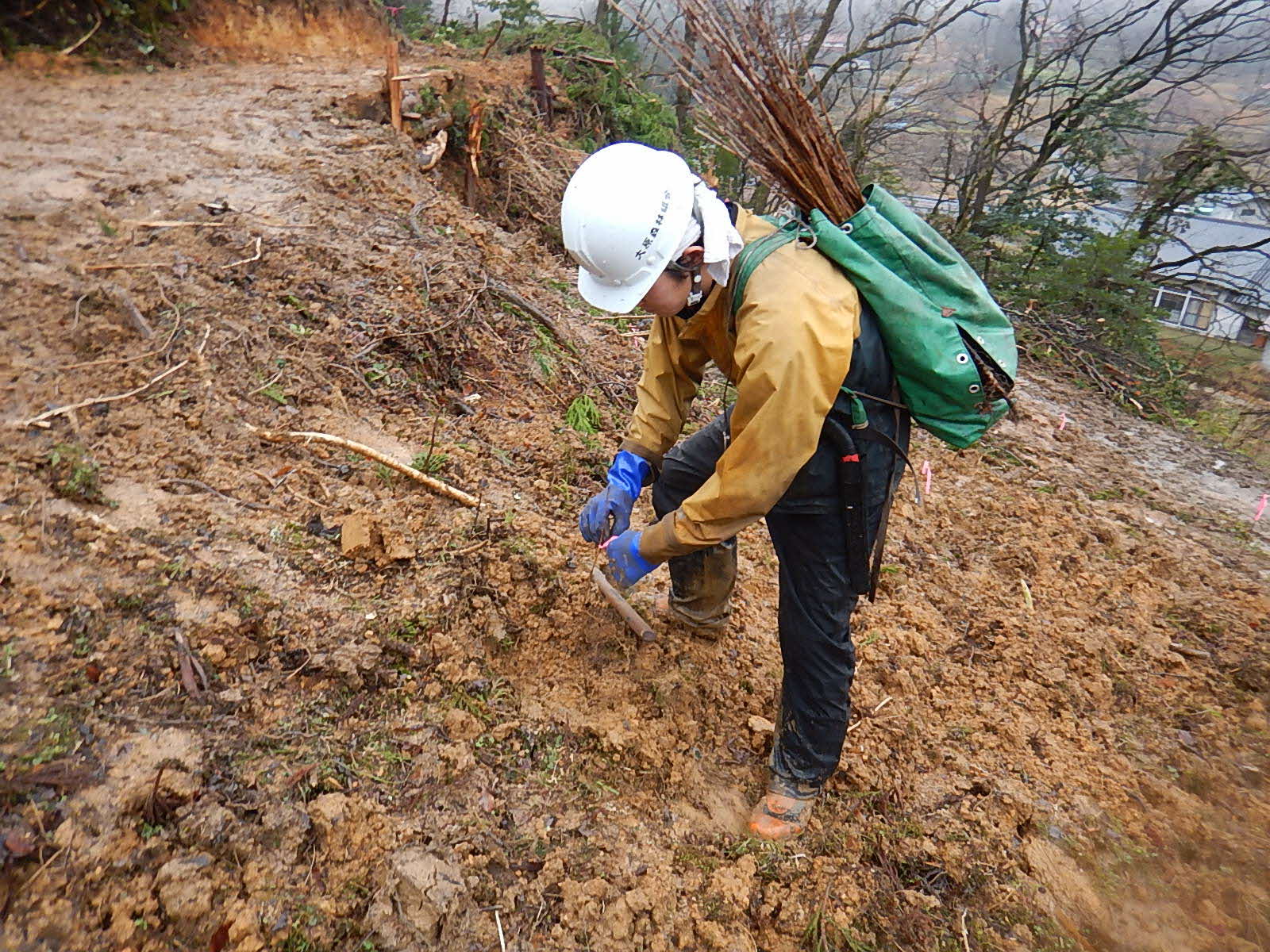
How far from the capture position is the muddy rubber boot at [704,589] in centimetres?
259

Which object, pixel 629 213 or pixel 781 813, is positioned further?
pixel 781 813

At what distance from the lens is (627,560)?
2148 millimetres

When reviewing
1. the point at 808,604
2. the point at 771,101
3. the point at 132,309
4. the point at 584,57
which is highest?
the point at 584,57

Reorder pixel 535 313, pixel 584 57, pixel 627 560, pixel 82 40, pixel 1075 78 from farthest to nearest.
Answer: pixel 1075 78 < pixel 584 57 < pixel 82 40 < pixel 535 313 < pixel 627 560

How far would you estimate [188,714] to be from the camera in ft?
5.94

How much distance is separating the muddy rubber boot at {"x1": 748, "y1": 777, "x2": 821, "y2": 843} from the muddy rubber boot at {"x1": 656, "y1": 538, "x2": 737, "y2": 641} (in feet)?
2.11

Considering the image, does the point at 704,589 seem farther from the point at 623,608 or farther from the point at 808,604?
the point at 808,604

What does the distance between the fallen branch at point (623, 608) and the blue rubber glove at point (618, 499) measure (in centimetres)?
25

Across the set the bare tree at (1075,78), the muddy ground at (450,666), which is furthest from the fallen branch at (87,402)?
the bare tree at (1075,78)

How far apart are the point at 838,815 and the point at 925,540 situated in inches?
71.6

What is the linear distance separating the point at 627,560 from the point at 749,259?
2.99 feet

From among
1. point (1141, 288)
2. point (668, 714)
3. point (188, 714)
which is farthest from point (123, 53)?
point (1141, 288)

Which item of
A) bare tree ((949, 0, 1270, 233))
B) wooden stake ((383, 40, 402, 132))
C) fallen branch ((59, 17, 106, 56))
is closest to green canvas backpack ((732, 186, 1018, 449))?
wooden stake ((383, 40, 402, 132))

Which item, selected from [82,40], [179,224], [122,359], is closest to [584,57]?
[82,40]
